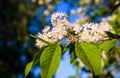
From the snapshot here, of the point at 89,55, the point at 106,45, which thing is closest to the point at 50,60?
the point at 89,55

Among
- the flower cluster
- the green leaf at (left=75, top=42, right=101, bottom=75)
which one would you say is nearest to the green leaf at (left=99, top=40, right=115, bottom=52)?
the flower cluster

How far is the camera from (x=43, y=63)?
145 centimetres

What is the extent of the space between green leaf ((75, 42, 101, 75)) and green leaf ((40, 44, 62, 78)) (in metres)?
0.08

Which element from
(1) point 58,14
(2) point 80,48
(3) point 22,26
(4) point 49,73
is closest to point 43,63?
(4) point 49,73

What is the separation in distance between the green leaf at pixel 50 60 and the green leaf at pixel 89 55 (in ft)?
0.27

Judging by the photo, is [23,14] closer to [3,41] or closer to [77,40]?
[3,41]

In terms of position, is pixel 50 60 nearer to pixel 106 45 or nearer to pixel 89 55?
pixel 89 55

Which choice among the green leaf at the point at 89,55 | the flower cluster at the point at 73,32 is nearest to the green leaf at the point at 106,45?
the flower cluster at the point at 73,32

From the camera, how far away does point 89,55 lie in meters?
1.42

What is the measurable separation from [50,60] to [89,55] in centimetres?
16

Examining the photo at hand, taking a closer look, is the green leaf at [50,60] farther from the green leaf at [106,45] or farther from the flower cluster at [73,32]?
the green leaf at [106,45]

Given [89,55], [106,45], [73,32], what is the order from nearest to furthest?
1. [89,55]
2. [73,32]
3. [106,45]

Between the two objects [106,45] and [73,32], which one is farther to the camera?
[106,45]

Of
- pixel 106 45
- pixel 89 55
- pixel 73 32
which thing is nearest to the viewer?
pixel 89 55
